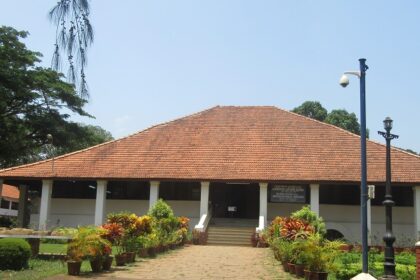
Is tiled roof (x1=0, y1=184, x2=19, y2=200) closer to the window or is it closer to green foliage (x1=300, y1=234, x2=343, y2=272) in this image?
the window

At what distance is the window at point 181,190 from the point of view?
26.5 metres

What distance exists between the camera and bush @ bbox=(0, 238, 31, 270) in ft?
42.8

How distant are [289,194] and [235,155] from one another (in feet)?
11.4

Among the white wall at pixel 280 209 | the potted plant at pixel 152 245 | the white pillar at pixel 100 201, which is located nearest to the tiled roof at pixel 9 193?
the white pillar at pixel 100 201

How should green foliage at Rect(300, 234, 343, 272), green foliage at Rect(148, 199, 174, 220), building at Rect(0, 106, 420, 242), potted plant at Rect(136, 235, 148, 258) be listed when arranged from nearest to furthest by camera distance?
green foliage at Rect(300, 234, 343, 272) < potted plant at Rect(136, 235, 148, 258) < green foliage at Rect(148, 199, 174, 220) < building at Rect(0, 106, 420, 242)

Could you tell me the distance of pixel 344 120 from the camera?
51.5 m

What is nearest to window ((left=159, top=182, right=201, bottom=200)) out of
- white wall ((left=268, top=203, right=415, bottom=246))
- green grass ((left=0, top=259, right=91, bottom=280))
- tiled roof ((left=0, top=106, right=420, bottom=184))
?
tiled roof ((left=0, top=106, right=420, bottom=184))

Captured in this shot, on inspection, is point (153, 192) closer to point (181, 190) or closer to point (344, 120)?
point (181, 190)

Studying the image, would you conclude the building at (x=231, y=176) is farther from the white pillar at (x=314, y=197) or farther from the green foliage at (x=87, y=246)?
the green foliage at (x=87, y=246)

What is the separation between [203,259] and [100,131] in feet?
159

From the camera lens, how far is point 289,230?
1488cm

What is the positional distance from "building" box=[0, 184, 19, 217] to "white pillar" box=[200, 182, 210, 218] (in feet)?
101

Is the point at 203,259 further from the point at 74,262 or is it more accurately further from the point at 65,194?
the point at 65,194

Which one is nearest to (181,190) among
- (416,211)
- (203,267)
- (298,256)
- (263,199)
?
(263,199)
